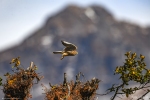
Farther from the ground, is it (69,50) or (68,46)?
(68,46)

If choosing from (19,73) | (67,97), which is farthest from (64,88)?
(19,73)

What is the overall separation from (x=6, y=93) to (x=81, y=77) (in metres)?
4.25

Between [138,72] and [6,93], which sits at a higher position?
[138,72]

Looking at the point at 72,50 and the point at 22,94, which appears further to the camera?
the point at 72,50

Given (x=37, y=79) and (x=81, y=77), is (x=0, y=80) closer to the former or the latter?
(x=37, y=79)

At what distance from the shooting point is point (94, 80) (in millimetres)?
23969

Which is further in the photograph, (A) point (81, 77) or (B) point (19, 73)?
A: (A) point (81, 77)

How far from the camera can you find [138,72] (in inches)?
919

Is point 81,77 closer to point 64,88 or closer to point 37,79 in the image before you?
point 64,88

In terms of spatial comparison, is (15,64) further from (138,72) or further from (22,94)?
(138,72)

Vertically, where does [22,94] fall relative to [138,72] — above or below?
below

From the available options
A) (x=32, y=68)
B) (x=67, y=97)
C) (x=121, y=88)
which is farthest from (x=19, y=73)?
(x=121, y=88)

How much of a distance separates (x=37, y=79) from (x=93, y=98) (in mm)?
3001

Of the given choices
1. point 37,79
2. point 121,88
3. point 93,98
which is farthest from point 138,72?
point 37,79
